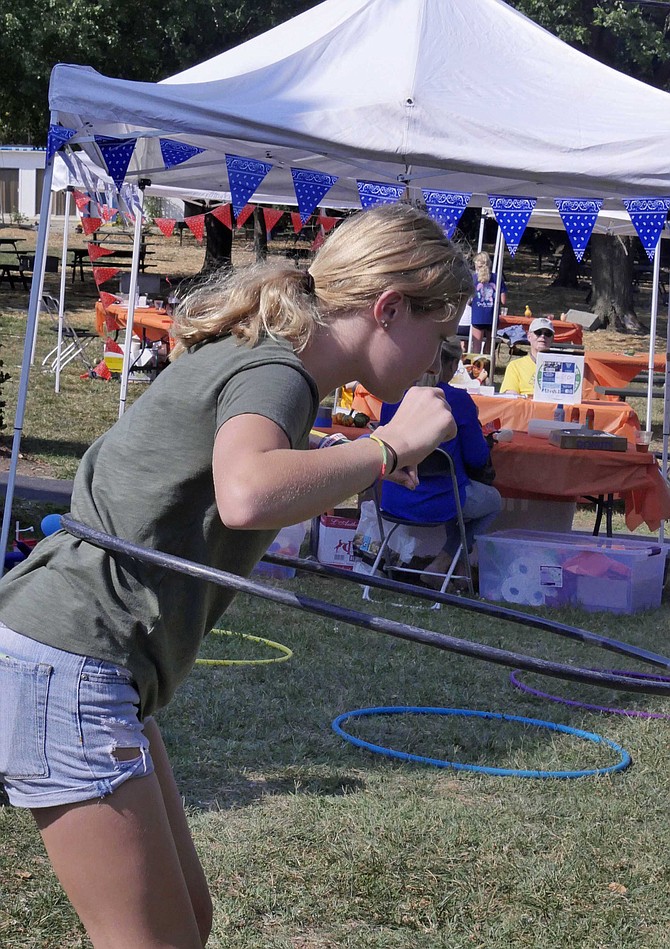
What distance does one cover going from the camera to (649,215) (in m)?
7.14

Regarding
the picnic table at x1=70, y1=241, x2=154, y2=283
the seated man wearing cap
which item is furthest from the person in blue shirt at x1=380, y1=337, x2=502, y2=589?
the picnic table at x1=70, y1=241, x2=154, y2=283

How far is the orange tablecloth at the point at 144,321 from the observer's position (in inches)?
616

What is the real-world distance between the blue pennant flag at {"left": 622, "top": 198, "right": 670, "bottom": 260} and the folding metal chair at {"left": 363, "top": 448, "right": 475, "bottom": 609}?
76.4 inches

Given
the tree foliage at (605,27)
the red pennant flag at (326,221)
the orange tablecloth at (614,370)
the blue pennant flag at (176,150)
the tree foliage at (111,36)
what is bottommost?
the orange tablecloth at (614,370)

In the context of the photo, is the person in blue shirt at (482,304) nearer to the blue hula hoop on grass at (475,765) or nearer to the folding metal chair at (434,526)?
the folding metal chair at (434,526)

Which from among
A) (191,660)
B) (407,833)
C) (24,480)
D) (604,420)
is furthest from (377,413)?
(191,660)

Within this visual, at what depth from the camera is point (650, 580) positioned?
7.43 m

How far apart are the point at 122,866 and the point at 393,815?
2311 mm

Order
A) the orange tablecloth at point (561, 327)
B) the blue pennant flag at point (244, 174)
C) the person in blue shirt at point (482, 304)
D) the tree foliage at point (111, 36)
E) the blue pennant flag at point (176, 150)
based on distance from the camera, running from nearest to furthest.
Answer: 1. the blue pennant flag at point (244, 174)
2. the blue pennant flag at point (176, 150)
3. the person in blue shirt at point (482, 304)
4. the orange tablecloth at point (561, 327)
5. the tree foliage at point (111, 36)

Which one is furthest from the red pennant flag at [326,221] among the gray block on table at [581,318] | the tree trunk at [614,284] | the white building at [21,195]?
the white building at [21,195]

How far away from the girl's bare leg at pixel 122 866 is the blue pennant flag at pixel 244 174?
631 centimetres

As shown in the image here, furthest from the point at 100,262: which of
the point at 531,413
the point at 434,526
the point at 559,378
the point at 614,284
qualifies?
the point at 434,526

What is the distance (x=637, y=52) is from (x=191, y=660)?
91.4 ft

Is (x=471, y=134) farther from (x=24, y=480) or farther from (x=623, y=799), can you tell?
(x=24, y=480)
